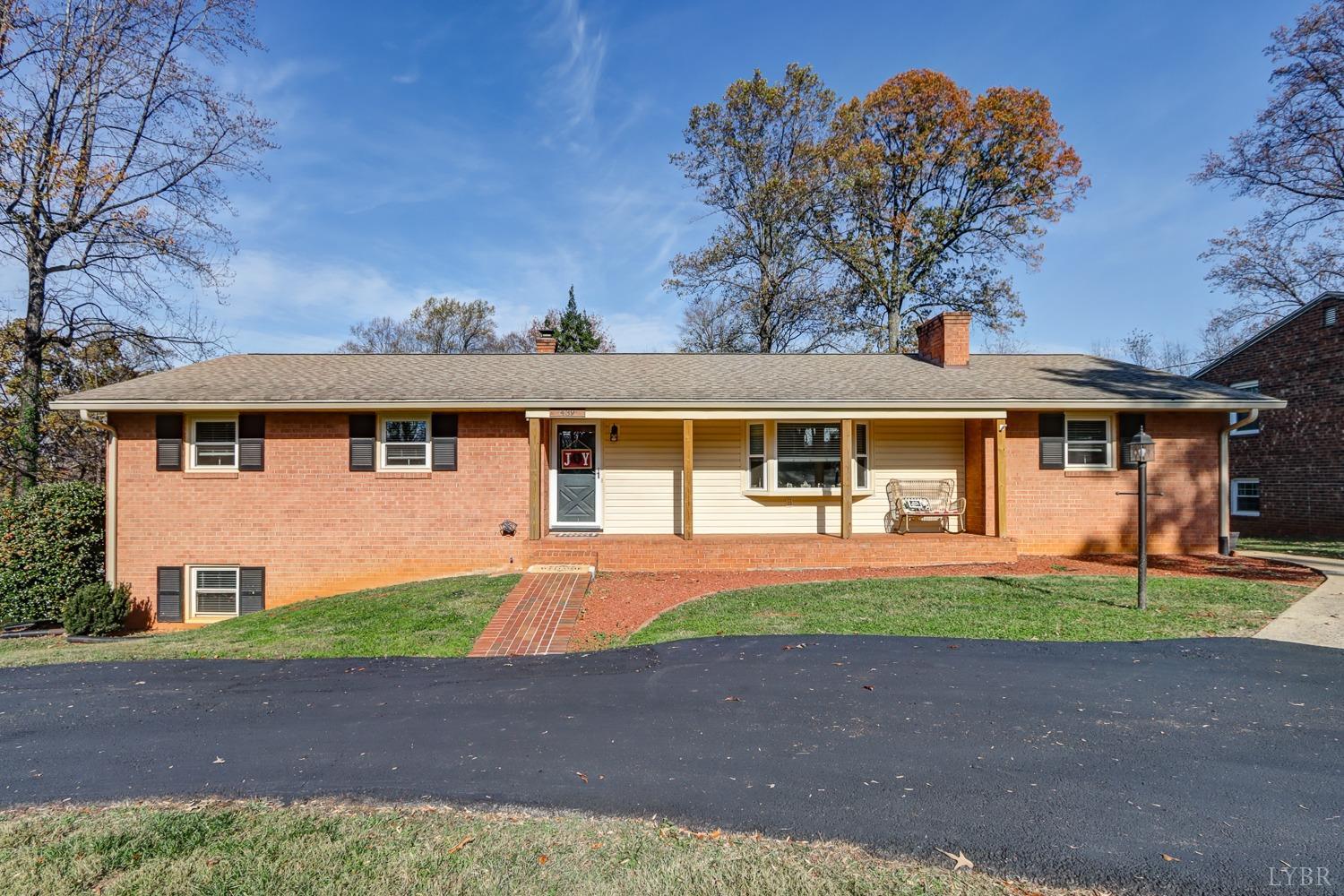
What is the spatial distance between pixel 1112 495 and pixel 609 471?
9433 millimetres

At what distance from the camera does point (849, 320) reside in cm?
2380

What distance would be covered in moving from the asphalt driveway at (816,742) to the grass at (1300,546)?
9.24 m

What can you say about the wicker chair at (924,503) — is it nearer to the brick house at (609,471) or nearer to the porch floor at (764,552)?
the brick house at (609,471)

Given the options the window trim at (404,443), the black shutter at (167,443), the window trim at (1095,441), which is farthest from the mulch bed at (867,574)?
the black shutter at (167,443)

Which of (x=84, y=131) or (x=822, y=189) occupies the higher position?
(x=822, y=189)

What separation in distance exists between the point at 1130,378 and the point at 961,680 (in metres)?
10.5

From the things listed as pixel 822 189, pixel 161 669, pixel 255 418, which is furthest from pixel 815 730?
pixel 822 189

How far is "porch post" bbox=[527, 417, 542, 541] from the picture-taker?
35.2ft

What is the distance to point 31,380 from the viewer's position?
14062 mm

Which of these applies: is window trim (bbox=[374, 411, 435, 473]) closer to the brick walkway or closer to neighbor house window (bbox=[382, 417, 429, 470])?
neighbor house window (bbox=[382, 417, 429, 470])

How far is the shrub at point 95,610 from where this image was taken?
9.30 meters

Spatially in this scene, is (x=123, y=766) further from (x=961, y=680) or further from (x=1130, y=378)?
(x=1130, y=378)

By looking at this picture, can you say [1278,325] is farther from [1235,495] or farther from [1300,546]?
[1300,546]

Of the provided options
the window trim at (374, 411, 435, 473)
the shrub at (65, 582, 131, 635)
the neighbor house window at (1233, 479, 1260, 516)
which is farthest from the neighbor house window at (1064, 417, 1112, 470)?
the shrub at (65, 582, 131, 635)
